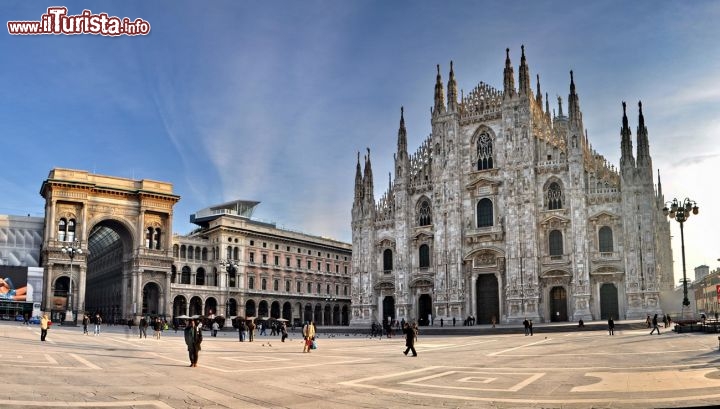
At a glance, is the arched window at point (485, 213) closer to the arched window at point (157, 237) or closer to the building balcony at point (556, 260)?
the building balcony at point (556, 260)

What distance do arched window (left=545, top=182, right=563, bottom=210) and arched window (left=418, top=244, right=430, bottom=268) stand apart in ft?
41.1

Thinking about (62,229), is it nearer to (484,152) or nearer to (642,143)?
(484,152)

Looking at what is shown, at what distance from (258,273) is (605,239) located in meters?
50.0

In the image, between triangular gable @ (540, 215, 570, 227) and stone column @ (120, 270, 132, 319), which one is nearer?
triangular gable @ (540, 215, 570, 227)

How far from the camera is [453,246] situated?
5794cm

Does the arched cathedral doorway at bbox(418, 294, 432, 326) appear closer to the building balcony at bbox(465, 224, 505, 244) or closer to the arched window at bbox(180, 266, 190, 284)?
the building balcony at bbox(465, 224, 505, 244)

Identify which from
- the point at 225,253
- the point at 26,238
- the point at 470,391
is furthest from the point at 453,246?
the point at 26,238

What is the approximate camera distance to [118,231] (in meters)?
74.4

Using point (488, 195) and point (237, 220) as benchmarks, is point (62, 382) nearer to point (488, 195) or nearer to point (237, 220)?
point (488, 195)

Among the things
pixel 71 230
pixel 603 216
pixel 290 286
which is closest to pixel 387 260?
pixel 603 216

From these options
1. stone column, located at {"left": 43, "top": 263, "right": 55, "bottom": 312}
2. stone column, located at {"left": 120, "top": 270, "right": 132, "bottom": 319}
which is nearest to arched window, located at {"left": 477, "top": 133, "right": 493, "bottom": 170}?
stone column, located at {"left": 120, "top": 270, "right": 132, "bottom": 319}

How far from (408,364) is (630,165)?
125 feet

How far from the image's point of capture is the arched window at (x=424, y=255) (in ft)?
199

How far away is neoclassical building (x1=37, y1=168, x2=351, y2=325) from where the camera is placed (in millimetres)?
67500
